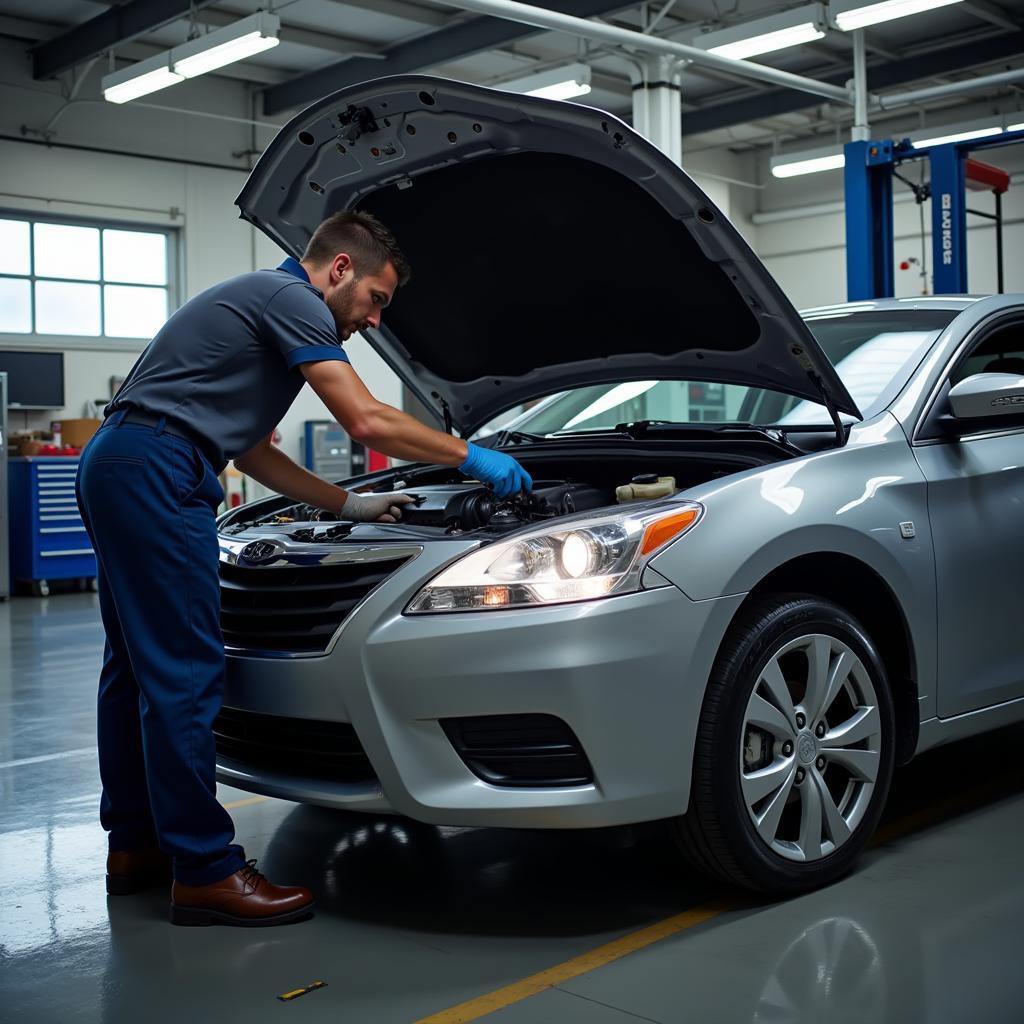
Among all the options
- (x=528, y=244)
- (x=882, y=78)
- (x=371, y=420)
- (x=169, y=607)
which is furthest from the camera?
(x=882, y=78)

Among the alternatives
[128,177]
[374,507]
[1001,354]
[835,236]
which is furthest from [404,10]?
[374,507]

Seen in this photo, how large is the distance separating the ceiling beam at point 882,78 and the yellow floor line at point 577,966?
13.1 metres

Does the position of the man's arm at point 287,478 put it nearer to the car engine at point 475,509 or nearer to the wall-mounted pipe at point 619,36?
the car engine at point 475,509

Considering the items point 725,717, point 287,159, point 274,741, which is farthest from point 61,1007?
point 287,159

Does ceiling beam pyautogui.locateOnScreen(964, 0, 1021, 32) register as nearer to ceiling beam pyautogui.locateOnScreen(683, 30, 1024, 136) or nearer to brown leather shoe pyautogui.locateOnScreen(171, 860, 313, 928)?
ceiling beam pyautogui.locateOnScreen(683, 30, 1024, 136)

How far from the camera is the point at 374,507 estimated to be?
3.08 metres

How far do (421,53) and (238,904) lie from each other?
447 inches

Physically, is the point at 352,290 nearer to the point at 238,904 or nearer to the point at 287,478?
the point at 287,478

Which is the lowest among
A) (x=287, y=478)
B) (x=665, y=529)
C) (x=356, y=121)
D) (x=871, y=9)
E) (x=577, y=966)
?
(x=577, y=966)

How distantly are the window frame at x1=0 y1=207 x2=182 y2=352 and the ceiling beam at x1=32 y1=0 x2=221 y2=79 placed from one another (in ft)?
4.60

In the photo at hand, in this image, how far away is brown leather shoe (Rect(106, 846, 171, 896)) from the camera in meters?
2.88

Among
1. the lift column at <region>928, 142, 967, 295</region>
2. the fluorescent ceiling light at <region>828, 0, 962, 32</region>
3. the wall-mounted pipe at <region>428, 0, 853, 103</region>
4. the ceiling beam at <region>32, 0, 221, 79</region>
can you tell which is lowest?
the lift column at <region>928, 142, 967, 295</region>

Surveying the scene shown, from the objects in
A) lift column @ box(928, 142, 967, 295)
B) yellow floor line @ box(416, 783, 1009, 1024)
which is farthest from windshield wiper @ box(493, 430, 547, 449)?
lift column @ box(928, 142, 967, 295)

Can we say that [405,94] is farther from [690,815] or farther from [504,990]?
[504,990]
